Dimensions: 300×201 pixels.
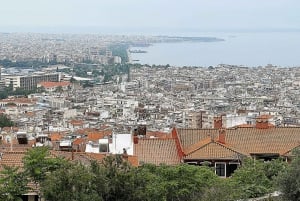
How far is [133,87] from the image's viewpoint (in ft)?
353

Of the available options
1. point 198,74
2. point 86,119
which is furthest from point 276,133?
point 198,74

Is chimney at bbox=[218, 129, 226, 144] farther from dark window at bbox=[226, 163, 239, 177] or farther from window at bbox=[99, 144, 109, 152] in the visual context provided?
window at bbox=[99, 144, 109, 152]

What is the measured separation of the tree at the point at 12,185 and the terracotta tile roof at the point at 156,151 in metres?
4.84

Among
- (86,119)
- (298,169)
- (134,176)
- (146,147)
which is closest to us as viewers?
(298,169)

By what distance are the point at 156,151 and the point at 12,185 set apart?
5946 millimetres

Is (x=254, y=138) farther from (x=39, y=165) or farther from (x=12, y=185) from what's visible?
(x=12, y=185)

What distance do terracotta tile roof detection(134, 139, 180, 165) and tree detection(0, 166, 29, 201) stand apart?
4.84m

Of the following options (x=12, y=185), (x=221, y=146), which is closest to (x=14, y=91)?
(x=221, y=146)

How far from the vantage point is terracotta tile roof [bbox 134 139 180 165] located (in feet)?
54.5

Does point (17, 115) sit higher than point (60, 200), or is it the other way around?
point (60, 200)

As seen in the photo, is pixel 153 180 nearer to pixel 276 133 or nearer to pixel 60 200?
pixel 60 200

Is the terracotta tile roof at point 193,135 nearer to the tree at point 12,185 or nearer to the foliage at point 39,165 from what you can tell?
the foliage at point 39,165

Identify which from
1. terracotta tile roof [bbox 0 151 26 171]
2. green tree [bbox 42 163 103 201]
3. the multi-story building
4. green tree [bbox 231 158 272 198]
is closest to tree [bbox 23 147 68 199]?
green tree [bbox 42 163 103 201]

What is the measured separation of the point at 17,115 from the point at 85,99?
20.8 meters
